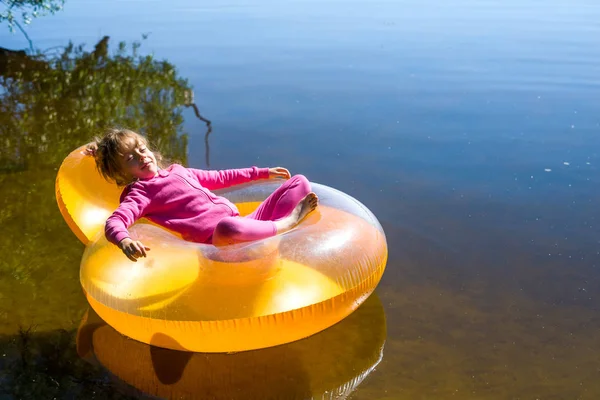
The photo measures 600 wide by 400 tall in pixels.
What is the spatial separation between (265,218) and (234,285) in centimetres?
61

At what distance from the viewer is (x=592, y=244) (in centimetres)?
347

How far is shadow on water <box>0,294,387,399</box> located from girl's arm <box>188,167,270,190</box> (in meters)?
0.86

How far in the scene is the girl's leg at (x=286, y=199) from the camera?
2.94 m

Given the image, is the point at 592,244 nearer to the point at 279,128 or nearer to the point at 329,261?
the point at 329,261

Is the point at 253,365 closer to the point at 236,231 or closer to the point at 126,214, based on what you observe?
the point at 236,231

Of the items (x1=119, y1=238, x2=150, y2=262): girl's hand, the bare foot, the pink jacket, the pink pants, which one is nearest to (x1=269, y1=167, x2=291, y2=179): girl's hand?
the pink pants

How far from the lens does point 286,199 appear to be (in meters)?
2.95

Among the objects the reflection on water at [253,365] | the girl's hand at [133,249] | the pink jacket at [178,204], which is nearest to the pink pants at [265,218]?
the pink jacket at [178,204]

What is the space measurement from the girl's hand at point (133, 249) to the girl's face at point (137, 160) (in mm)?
529

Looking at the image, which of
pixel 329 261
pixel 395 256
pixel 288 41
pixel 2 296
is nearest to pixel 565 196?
pixel 395 256

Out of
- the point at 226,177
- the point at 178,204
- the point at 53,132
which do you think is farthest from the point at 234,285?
the point at 53,132

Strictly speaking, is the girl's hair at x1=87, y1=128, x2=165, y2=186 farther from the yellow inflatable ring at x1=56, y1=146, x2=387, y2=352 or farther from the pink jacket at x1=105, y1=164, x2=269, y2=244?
the yellow inflatable ring at x1=56, y1=146, x2=387, y2=352

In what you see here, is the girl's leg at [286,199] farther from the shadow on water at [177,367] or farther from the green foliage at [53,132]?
the green foliage at [53,132]

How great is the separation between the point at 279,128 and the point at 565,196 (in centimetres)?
244
